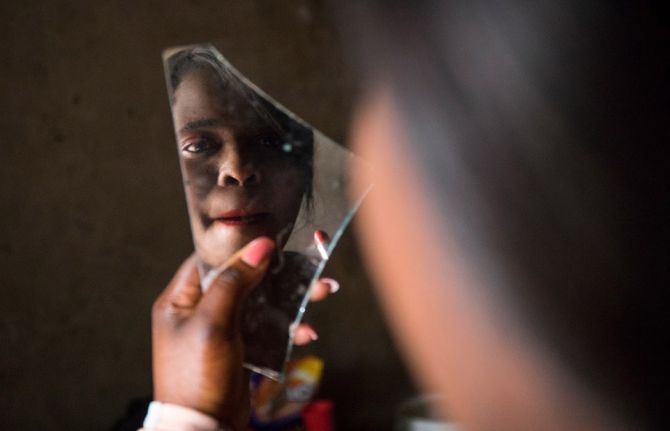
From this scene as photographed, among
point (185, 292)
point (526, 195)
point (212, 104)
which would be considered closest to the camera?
point (212, 104)

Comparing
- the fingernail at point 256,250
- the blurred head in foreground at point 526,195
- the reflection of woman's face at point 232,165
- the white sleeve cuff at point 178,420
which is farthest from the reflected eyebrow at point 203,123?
the blurred head in foreground at point 526,195

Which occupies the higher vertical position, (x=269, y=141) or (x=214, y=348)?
(x=269, y=141)

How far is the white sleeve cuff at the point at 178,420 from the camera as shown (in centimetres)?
52

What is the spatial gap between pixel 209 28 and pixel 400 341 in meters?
0.57

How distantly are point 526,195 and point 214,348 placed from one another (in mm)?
479

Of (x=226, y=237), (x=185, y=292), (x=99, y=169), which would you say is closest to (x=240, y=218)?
(x=226, y=237)

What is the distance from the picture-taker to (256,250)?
Answer: 523mm

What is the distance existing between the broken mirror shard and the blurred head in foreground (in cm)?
30

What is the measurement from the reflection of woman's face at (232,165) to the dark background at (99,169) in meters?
0.33

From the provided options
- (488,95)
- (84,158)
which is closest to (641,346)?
(488,95)

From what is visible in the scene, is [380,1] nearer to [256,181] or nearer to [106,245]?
[256,181]

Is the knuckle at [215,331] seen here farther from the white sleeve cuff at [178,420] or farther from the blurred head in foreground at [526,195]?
the blurred head in foreground at [526,195]

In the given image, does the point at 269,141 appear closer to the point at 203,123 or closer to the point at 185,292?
the point at 203,123

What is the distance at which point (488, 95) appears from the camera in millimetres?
788
